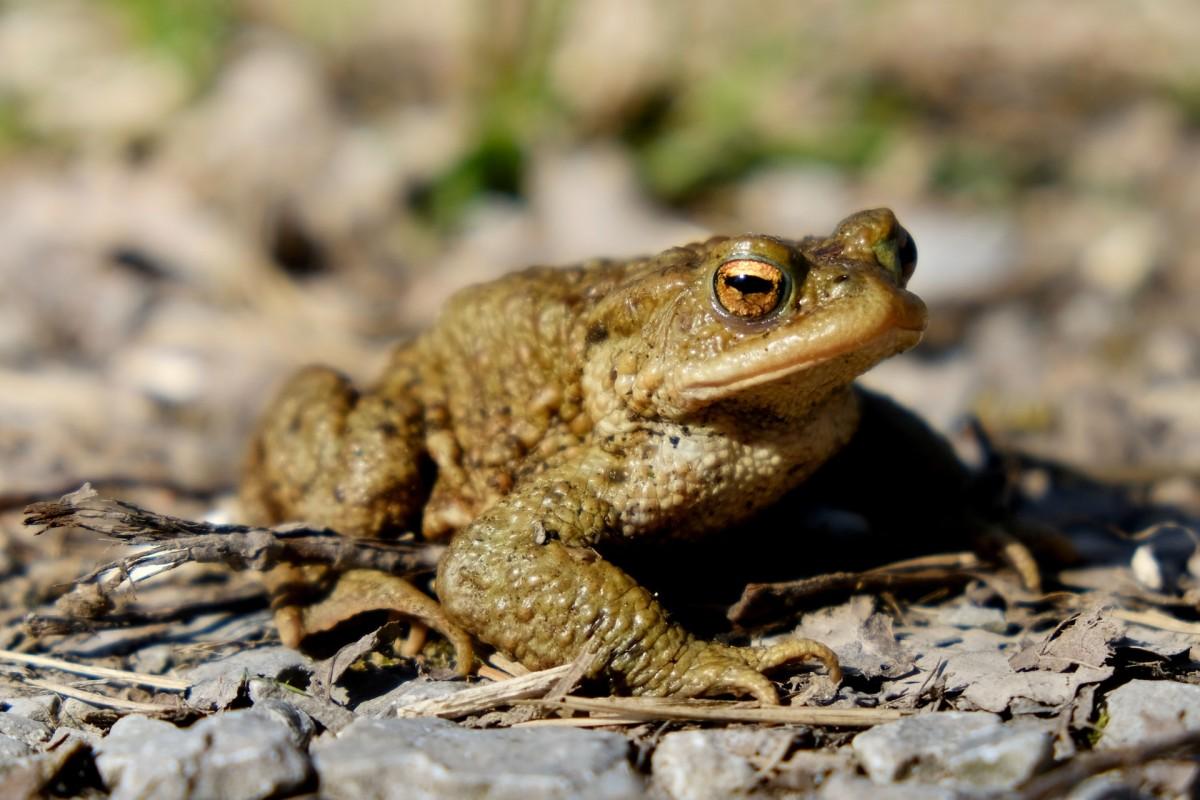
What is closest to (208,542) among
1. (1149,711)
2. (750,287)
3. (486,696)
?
(486,696)

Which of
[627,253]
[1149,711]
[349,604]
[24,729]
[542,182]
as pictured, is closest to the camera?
[1149,711]

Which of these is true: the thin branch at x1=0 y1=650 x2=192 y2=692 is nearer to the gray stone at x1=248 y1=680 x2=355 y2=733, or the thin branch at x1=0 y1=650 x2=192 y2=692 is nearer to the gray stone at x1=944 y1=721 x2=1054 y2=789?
the gray stone at x1=248 y1=680 x2=355 y2=733

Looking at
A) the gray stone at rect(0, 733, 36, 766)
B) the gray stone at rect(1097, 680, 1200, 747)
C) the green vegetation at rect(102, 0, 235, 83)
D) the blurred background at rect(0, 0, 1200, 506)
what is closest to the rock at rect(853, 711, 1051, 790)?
the gray stone at rect(1097, 680, 1200, 747)

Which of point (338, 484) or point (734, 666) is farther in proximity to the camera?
point (338, 484)

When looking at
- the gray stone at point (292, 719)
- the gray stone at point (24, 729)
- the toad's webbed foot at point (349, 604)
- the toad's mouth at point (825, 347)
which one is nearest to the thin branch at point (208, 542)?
the toad's webbed foot at point (349, 604)

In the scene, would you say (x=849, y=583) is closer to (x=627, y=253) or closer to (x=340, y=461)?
(x=340, y=461)

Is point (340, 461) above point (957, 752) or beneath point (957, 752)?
above

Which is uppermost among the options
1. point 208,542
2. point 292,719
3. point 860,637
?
point 208,542
